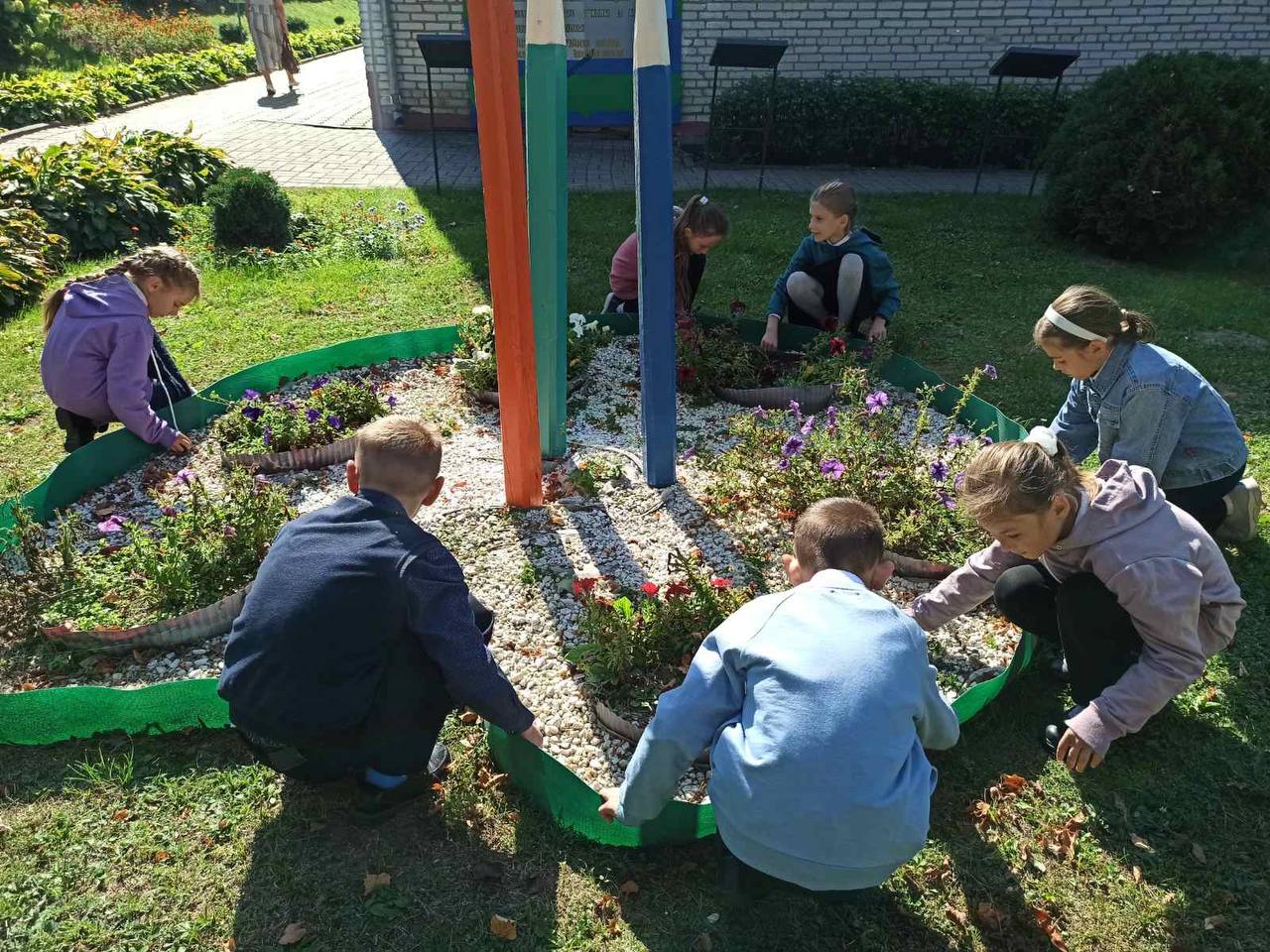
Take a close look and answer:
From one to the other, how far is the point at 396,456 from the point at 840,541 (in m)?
1.16

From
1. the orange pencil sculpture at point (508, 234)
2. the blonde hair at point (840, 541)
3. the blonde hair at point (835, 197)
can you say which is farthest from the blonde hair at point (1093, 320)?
the blonde hair at point (835, 197)

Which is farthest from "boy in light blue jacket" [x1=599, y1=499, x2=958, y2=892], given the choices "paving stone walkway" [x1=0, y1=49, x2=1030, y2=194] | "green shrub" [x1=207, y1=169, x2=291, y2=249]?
"paving stone walkway" [x1=0, y1=49, x2=1030, y2=194]

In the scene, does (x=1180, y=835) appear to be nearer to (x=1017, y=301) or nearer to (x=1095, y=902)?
(x=1095, y=902)

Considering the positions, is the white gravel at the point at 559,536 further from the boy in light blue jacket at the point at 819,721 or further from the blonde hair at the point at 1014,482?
the blonde hair at the point at 1014,482

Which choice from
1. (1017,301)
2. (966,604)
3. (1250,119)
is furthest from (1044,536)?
(1250,119)

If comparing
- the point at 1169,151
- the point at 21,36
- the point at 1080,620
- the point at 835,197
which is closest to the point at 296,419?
the point at 835,197

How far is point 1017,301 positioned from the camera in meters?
6.61

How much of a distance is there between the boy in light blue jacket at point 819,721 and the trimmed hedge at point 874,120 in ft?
33.8

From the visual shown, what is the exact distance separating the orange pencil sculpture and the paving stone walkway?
256 inches

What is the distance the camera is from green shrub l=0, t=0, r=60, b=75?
656 inches

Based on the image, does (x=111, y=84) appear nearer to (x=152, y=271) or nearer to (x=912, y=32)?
(x=912, y=32)

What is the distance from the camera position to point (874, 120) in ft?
36.8

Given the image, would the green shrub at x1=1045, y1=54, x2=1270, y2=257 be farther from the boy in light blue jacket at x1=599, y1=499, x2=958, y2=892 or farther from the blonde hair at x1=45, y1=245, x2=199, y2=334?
the blonde hair at x1=45, y1=245, x2=199, y2=334

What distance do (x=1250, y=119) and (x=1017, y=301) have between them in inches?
107
